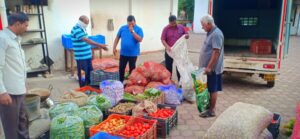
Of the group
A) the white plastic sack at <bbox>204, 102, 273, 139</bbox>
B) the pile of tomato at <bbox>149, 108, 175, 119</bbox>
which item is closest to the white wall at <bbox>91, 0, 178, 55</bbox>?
the pile of tomato at <bbox>149, 108, 175, 119</bbox>

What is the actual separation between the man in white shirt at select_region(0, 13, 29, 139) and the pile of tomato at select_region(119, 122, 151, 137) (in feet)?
4.41

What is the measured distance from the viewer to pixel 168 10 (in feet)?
38.3

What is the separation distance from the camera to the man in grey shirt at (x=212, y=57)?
418 centimetres

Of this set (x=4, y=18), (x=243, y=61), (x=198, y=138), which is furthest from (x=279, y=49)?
(x=4, y=18)

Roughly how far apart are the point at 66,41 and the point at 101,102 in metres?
3.64

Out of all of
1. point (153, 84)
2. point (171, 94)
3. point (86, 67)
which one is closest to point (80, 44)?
point (86, 67)

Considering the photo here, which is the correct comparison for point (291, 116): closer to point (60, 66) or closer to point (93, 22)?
point (60, 66)

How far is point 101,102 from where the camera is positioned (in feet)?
14.1

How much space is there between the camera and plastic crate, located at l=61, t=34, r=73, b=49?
7238 millimetres

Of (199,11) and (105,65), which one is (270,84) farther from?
(199,11)

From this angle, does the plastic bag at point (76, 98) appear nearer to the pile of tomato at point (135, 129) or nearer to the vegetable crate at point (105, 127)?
the vegetable crate at point (105, 127)

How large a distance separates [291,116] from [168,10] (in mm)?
7952

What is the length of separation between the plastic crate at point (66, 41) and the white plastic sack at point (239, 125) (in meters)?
5.28

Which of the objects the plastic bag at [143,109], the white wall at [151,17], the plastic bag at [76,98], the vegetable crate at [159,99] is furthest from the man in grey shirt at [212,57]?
the white wall at [151,17]
